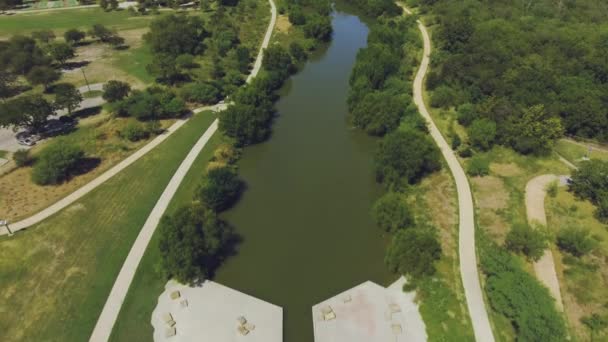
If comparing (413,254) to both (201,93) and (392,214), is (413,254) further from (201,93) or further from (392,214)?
(201,93)

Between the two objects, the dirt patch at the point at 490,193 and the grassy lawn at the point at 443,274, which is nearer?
the grassy lawn at the point at 443,274

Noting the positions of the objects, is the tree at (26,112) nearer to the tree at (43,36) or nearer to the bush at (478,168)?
the tree at (43,36)

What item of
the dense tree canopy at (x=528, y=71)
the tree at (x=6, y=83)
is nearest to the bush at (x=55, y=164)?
the tree at (x=6, y=83)

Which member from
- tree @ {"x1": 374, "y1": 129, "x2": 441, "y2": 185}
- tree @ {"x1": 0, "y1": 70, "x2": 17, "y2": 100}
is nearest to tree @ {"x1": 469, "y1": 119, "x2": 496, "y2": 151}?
tree @ {"x1": 374, "y1": 129, "x2": 441, "y2": 185}

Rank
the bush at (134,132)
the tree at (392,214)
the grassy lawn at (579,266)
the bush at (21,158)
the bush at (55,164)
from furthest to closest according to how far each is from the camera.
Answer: the bush at (134,132) < the bush at (21,158) < the bush at (55,164) < the tree at (392,214) < the grassy lawn at (579,266)

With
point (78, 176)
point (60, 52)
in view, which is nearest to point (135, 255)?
point (78, 176)

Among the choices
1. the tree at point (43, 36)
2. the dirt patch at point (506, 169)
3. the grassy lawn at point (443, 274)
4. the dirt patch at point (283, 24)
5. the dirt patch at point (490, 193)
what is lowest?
the grassy lawn at point (443, 274)

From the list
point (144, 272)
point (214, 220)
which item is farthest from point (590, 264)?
point (144, 272)
